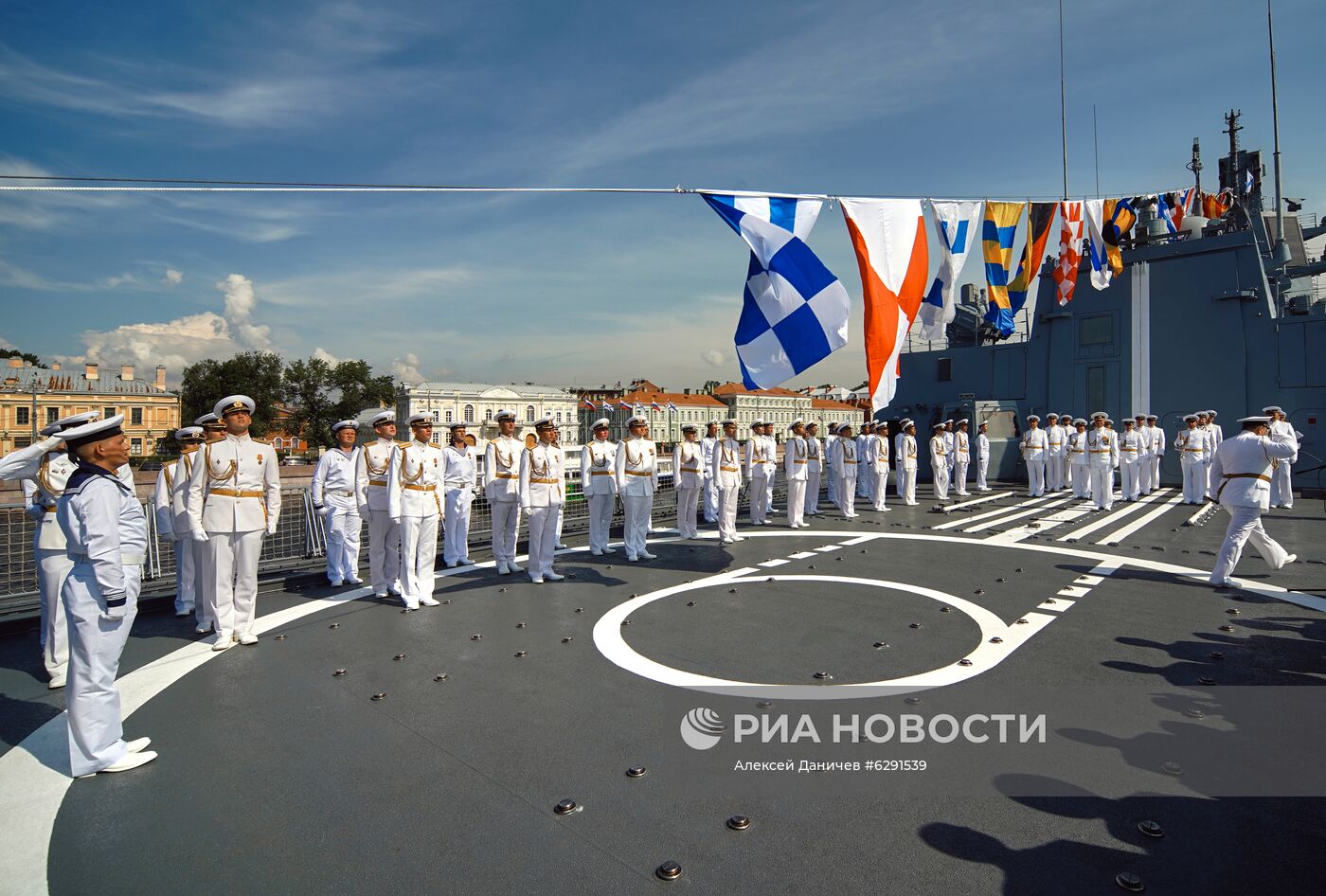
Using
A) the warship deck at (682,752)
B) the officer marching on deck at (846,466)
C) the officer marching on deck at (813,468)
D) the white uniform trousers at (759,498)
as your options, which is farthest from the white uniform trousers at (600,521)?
the officer marching on deck at (846,466)

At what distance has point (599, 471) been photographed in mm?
8625

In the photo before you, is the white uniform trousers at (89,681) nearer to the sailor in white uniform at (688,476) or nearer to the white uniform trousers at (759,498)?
the sailor in white uniform at (688,476)

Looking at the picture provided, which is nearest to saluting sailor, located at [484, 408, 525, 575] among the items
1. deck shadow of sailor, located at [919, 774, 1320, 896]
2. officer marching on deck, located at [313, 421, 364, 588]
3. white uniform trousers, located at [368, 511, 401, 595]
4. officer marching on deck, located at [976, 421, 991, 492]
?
white uniform trousers, located at [368, 511, 401, 595]

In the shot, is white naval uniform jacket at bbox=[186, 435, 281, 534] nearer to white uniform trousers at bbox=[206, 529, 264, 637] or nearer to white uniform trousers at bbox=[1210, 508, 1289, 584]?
white uniform trousers at bbox=[206, 529, 264, 637]

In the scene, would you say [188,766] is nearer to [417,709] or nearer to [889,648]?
[417,709]

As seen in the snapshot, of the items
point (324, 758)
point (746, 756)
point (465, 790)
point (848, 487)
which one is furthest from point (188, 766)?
point (848, 487)

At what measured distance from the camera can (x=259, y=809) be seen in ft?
8.86

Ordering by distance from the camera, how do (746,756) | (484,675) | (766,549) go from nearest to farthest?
1. (746,756)
2. (484,675)
3. (766,549)

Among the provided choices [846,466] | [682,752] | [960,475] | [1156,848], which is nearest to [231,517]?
[682,752]

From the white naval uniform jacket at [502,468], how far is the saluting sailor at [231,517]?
278cm

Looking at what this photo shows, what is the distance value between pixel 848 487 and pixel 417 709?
9776 millimetres

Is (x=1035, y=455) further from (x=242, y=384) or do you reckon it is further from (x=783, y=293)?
(x=242, y=384)

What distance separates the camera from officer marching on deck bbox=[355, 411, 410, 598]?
6578mm

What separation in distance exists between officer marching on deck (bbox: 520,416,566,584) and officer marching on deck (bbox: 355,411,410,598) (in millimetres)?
1357
